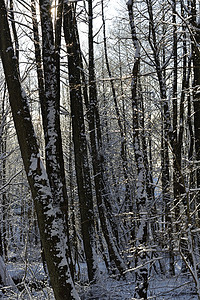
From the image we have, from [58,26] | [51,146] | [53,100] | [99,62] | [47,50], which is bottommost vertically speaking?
[51,146]

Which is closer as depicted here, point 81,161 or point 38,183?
point 38,183

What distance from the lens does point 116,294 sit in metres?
9.23

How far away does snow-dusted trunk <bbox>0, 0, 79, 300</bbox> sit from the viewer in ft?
17.0

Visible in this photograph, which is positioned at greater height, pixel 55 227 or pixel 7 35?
pixel 7 35

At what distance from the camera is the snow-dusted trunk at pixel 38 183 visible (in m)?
5.18

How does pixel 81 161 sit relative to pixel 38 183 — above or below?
below

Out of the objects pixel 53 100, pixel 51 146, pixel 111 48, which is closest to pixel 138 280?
pixel 51 146

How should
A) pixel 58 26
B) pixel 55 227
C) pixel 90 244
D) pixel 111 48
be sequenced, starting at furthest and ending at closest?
pixel 111 48
pixel 90 244
pixel 58 26
pixel 55 227

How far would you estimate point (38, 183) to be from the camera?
534 cm

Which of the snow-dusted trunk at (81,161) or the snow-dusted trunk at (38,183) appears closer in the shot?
the snow-dusted trunk at (38,183)

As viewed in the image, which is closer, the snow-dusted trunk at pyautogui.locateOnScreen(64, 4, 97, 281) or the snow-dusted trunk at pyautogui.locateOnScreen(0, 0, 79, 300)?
the snow-dusted trunk at pyautogui.locateOnScreen(0, 0, 79, 300)

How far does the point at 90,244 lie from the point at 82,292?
4.67 ft

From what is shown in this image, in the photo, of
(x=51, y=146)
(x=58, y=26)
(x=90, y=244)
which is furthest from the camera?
(x=90, y=244)

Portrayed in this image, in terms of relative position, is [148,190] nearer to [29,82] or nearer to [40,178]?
[40,178]
